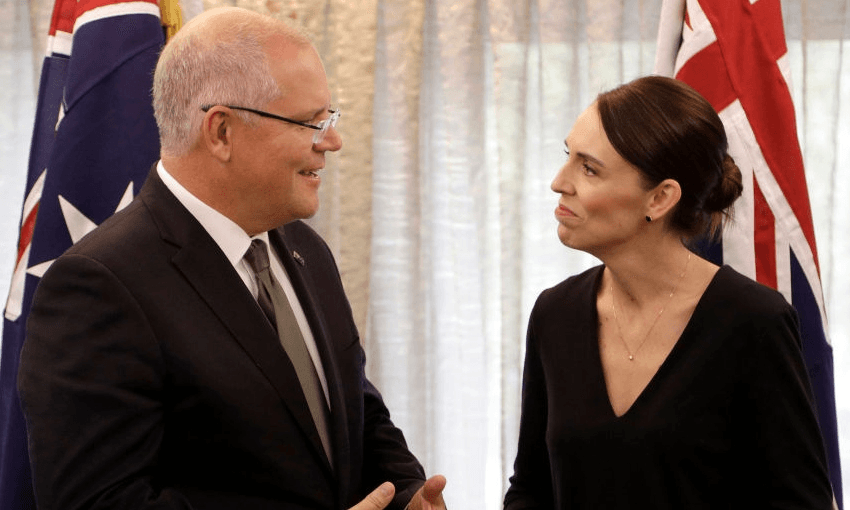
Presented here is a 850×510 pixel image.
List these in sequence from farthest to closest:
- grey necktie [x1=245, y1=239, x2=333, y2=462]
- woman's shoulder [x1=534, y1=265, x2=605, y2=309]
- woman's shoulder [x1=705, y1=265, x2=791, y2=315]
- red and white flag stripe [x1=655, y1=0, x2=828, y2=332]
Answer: red and white flag stripe [x1=655, y1=0, x2=828, y2=332] < woman's shoulder [x1=534, y1=265, x2=605, y2=309] < woman's shoulder [x1=705, y1=265, x2=791, y2=315] < grey necktie [x1=245, y1=239, x2=333, y2=462]

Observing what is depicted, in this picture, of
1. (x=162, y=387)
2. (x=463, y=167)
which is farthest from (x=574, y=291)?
(x=463, y=167)

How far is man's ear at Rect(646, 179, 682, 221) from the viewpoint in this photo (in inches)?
70.7

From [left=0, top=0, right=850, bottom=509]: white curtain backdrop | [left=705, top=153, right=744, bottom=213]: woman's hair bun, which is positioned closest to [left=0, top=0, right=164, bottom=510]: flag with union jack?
[left=0, top=0, right=850, bottom=509]: white curtain backdrop

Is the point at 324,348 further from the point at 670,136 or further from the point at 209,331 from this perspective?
the point at 670,136

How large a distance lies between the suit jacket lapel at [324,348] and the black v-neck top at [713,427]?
48cm

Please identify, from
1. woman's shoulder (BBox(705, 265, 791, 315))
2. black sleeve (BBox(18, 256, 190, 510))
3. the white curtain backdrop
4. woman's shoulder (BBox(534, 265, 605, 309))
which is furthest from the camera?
the white curtain backdrop

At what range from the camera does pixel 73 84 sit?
2.43 meters

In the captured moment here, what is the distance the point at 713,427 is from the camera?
1.71 m

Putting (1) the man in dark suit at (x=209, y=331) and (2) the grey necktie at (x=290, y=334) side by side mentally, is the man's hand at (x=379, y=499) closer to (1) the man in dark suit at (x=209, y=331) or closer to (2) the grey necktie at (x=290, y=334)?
(1) the man in dark suit at (x=209, y=331)

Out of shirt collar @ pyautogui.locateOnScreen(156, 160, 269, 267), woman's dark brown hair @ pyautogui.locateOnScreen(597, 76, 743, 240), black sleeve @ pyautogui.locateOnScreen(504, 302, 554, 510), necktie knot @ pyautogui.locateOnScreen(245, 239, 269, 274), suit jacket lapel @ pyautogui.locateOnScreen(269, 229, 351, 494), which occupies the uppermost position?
woman's dark brown hair @ pyautogui.locateOnScreen(597, 76, 743, 240)

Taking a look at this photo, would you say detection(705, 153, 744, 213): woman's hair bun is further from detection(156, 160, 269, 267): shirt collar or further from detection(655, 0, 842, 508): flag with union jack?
detection(156, 160, 269, 267): shirt collar

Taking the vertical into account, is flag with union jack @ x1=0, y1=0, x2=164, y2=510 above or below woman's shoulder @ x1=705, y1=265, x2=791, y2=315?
above

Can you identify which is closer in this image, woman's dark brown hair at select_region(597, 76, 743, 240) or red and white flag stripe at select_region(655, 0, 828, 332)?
woman's dark brown hair at select_region(597, 76, 743, 240)

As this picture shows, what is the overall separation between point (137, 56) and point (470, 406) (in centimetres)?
172
